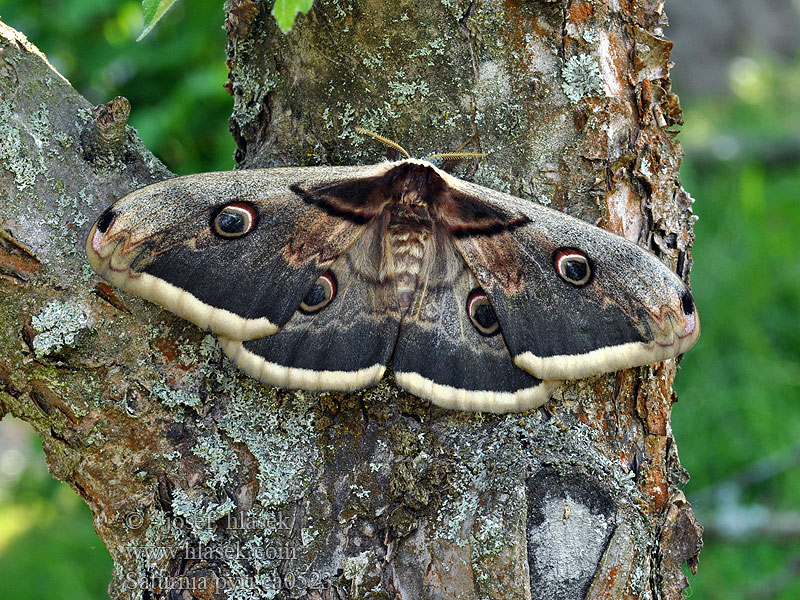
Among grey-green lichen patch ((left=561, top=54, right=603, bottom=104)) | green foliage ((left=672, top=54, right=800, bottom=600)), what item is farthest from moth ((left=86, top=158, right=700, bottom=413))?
green foliage ((left=672, top=54, right=800, bottom=600))

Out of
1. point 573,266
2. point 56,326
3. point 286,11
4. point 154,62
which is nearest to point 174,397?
point 56,326

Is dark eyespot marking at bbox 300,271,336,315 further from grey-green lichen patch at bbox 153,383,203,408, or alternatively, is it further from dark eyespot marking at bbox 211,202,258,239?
grey-green lichen patch at bbox 153,383,203,408

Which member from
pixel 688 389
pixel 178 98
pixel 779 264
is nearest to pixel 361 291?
pixel 178 98

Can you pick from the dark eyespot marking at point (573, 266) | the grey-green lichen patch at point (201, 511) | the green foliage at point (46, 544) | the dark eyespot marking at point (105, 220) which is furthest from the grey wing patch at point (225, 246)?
the green foliage at point (46, 544)

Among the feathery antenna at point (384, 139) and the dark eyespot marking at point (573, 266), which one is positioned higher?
the dark eyespot marking at point (573, 266)

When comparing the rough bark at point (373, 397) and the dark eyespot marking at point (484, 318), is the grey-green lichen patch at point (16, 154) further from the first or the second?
the dark eyespot marking at point (484, 318)

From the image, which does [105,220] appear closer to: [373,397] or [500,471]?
[373,397]
